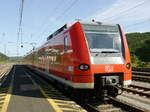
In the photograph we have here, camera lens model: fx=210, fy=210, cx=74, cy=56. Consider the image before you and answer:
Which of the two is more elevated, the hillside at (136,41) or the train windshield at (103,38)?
the hillside at (136,41)

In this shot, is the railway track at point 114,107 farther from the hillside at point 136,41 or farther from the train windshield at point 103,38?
the hillside at point 136,41

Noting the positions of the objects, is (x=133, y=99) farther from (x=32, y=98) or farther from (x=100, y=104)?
(x=32, y=98)

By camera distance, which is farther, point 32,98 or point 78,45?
point 32,98

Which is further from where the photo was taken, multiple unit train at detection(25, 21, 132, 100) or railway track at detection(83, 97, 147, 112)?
multiple unit train at detection(25, 21, 132, 100)

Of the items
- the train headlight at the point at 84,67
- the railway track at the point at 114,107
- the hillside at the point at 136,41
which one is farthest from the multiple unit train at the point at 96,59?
the hillside at the point at 136,41

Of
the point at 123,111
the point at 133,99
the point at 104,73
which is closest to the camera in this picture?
the point at 123,111

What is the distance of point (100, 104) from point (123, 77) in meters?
1.28

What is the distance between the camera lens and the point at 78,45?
741 cm

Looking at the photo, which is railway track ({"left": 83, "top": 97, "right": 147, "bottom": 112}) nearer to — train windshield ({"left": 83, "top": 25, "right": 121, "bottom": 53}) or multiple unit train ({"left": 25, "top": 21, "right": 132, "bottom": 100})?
multiple unit train ({"left": 25, "top": 21, "right": 132, "bottom": 100})

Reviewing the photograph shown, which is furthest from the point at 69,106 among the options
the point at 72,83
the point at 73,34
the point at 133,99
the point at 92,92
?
the point at 133,99

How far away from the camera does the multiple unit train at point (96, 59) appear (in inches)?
282

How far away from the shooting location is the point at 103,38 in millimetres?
7895

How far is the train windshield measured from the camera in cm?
764

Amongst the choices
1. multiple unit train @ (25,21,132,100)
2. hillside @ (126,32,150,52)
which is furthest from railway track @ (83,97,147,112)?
hillside @ (126,32,150,52)
